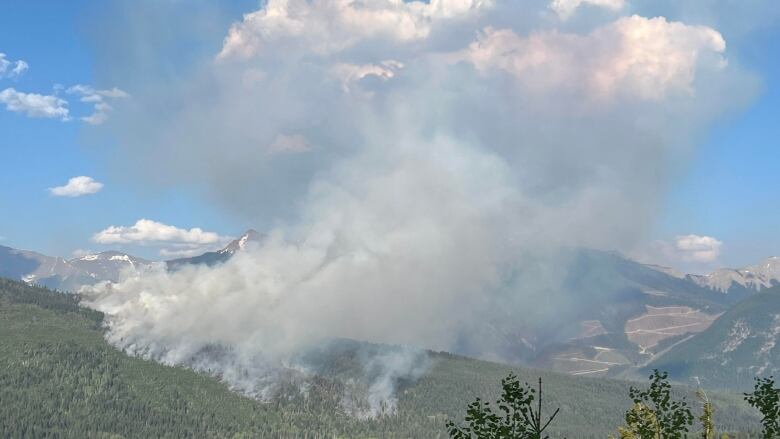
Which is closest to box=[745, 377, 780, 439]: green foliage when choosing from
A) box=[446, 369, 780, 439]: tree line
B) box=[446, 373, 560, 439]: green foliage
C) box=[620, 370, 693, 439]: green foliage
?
box=[446, 369, 780, 439]: tree line

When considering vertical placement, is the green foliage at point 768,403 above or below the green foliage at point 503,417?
above

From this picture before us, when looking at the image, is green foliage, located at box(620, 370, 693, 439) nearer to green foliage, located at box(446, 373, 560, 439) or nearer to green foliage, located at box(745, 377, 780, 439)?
green foliage, located at box(745, 377, 780, 439)

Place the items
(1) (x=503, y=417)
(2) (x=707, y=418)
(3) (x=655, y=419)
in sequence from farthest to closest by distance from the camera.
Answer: (3) (x=655, y=419) < (2) (x=707, y=418) < (1) (x=503, y=417)

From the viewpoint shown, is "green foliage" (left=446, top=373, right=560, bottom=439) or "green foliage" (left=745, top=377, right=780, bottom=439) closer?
"green foliage" (left=446, top=373, right=560, bottom=439)

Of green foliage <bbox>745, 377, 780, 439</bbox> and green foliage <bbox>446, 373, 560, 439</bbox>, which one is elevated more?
green foliage <bbox>745, 377, 780, 439</bbox>

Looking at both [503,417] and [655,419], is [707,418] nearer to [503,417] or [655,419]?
[655,419]


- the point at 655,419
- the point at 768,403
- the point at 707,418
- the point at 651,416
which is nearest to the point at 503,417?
the point at 651,416

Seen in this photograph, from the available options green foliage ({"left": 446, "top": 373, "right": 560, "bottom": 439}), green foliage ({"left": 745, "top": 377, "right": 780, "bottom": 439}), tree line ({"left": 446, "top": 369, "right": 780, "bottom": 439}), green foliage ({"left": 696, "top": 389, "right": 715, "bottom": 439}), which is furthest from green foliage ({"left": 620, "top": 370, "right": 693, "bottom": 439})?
green foliage ({"left": 446, "top": 373, "right": 560, "bottom": 439})

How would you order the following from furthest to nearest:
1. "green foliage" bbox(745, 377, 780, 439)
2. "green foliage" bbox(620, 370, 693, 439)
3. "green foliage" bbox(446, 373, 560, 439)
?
"green foliage" bbox(745, 377, 780, 439) < "green foliage" bbox(620, 370, 693, 439) < "green foliage" bbox(446, 373, 560, 439)

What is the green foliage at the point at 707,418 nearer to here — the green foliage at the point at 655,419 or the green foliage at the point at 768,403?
the green foliage at the point at 655,419

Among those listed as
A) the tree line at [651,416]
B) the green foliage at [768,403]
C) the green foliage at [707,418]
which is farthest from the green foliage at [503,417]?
the green foliage at [768,403]

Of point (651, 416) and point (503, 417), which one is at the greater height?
point (651, 416)

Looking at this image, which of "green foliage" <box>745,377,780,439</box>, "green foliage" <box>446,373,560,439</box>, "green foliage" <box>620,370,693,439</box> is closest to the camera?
"green foliage" <box>446,373,560,439</box>

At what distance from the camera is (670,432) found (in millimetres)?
61375
